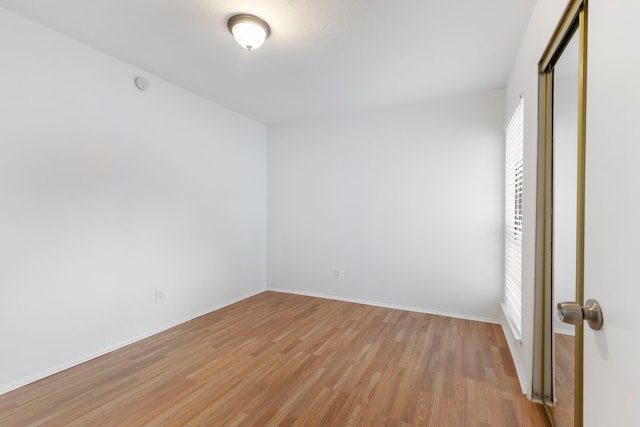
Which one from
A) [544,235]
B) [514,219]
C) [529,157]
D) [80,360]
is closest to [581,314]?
[544,235]

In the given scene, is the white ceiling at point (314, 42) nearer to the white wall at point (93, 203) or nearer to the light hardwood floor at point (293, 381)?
the white wall at point (93, 203)

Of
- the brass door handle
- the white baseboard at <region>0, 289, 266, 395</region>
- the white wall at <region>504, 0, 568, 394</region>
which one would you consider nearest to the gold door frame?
the white wall at <region>504, 0, 568, 394</region>

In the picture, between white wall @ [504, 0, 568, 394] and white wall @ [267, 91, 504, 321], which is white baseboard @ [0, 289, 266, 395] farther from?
white wall @ [504, 0, 568, 394]

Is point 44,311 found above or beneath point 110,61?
beneath

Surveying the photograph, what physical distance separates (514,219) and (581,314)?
A: 214 cm

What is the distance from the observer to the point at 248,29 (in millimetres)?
2045

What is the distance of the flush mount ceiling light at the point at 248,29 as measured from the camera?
2012mm

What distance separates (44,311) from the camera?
7.16ft

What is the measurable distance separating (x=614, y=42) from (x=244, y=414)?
2334 mm

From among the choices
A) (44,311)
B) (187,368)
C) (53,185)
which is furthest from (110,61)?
(187,368)

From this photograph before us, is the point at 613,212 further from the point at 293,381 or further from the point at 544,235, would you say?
the point at 293,381

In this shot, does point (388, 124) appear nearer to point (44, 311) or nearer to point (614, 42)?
point (614, 42)

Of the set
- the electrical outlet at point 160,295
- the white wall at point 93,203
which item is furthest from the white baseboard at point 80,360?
the electrical outlet at point 160,295

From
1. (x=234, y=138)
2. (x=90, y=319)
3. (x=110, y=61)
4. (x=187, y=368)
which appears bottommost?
(x=187, y=368)
